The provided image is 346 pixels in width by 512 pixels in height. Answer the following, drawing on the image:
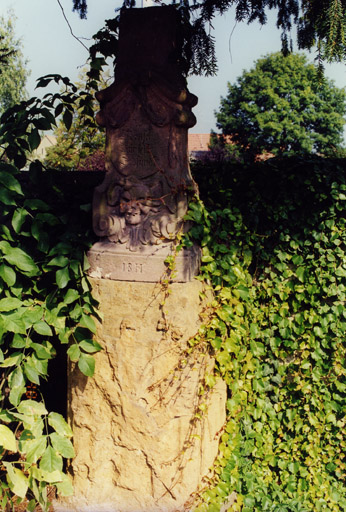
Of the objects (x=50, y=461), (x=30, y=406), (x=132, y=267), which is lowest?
(x=50, y=461)

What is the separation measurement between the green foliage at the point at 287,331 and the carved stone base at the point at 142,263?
0.48 m

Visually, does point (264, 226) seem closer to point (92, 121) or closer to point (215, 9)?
point (215, 9)

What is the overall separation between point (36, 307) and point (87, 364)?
0.46 m

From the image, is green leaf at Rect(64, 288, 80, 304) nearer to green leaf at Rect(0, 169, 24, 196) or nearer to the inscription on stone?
the inscription on stone

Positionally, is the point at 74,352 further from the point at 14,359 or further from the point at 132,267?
the point at 132,267

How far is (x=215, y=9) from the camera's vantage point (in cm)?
288

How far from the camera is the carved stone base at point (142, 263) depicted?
2.65 metres

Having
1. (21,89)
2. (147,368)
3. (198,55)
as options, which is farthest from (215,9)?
(21,89)

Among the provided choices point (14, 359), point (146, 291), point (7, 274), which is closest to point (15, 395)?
point (14, 359)

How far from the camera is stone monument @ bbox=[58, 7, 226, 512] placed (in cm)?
265

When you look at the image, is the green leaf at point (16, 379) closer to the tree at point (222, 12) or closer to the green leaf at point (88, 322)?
the green leaf at point (88, 322)

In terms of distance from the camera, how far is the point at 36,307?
262 centimetres

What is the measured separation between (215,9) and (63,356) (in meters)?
2.91

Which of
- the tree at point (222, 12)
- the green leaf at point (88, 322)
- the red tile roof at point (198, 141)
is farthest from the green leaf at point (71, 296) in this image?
the red tile roof at point (198, 141)
